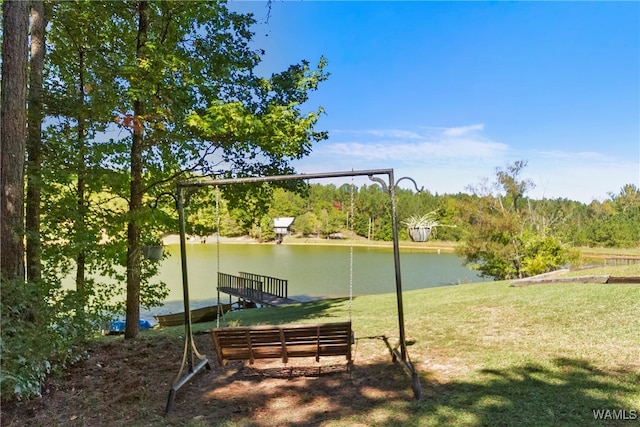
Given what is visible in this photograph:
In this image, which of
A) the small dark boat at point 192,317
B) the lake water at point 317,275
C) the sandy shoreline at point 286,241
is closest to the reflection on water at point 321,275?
the lake water at point 317,275

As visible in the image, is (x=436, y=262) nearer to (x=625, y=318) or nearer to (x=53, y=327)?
(x=625, y=318)

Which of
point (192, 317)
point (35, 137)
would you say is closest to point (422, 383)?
point (35, 137)

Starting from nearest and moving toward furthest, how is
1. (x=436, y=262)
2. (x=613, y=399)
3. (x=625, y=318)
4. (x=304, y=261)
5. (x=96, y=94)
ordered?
(x=613, y=399), (x=625, y=318), (x=96, y=94), (x=304, y=261), (x=436, y=262)

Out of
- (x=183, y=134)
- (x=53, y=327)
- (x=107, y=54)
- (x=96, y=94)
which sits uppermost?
(x=107, y=54)

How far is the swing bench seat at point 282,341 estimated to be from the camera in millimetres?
3719

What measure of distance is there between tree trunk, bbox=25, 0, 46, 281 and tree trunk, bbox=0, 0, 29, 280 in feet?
2.60

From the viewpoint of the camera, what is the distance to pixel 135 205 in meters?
5.91

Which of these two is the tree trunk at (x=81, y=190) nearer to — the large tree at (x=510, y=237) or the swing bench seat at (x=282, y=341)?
the swing bench seat at (x=282, y=341)

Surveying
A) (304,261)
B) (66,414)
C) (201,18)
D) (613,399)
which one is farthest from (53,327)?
(304,261)

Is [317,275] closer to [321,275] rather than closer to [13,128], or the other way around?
[321,275]

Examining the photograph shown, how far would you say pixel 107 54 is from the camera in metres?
5.84

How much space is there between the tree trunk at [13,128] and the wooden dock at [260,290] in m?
9.60

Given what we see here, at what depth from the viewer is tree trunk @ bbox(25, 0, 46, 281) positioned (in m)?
5.36

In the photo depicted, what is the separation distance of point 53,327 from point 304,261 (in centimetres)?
2512
